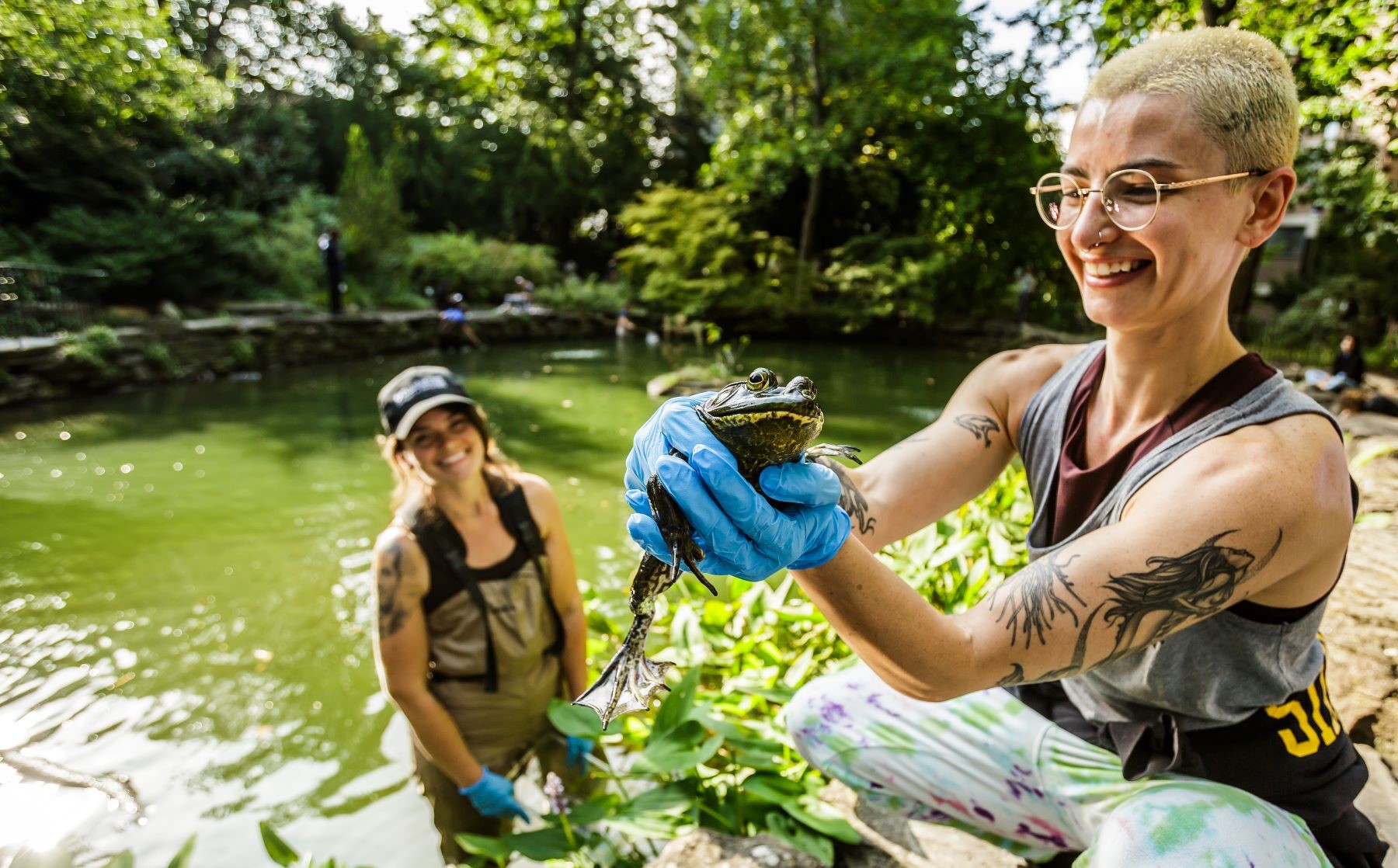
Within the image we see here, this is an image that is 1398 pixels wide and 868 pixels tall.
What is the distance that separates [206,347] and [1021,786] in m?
15.8

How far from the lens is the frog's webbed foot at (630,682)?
1.48m

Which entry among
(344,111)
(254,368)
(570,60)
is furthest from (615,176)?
(254,368)

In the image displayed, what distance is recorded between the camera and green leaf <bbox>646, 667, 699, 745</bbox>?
2.64 m

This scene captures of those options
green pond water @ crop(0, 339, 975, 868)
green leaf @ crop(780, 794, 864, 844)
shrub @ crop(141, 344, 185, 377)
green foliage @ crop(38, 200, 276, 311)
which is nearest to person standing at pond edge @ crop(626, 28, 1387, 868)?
green leaf @ crop(780, 794, 864, 844)

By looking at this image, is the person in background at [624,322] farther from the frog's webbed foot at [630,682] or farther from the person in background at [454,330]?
the frog's webbed foot at [630,682]

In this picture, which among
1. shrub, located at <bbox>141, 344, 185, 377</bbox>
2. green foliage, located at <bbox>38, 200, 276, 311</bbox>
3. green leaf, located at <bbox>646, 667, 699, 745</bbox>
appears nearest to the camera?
green leaf, located at <bbox>646, 667, 699, 745</bbox>

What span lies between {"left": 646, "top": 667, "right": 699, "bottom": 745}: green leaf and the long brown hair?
3.81ft

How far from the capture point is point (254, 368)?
14.7 metres

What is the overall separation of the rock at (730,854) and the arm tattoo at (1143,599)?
1.01 m

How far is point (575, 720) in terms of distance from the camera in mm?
2875

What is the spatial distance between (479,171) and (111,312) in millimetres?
16426

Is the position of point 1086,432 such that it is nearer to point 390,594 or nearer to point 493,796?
point 390,594

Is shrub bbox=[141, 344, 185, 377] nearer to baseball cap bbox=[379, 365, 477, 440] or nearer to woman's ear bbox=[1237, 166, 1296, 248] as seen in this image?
baseball cap bbox=[379, 365, 477, 440]

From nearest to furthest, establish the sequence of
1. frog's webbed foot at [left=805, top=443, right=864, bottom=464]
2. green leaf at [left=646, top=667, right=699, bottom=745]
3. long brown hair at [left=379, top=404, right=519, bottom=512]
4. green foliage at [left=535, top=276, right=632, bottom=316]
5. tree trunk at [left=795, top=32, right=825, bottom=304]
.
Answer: frog's webbed foot at [left=805, top=443, right=864, bottom=464] < green leaf at [left=646, top=667, right=699, bottom=745] < long brown hair at [left=379, top=404, right=519, bottom=512] < tree trunk at [left=795, top=32, right=825, bottom=304] < green foliage at [left=535, top=276, right=632, bottom=316]
